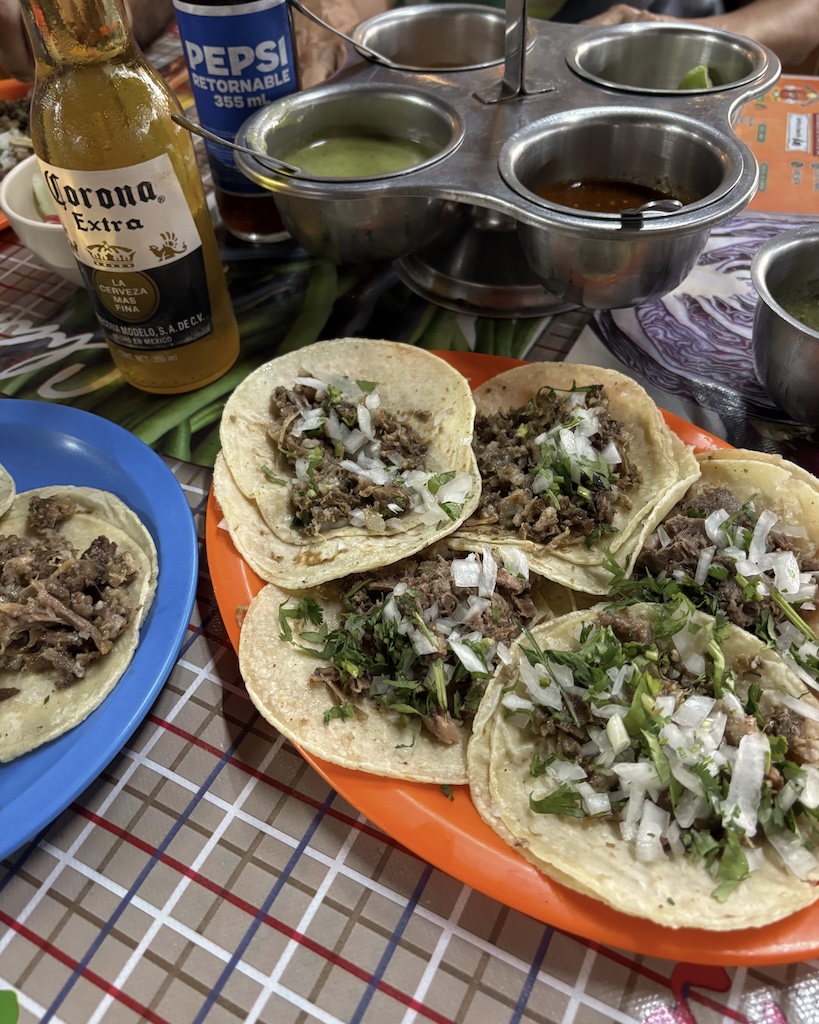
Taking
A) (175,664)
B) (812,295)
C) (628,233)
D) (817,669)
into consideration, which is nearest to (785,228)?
(812,295)

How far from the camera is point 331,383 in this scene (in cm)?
219

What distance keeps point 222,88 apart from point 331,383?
1.12 metres

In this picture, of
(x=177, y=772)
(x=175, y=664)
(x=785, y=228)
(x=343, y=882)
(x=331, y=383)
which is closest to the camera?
(x=343, y=882)

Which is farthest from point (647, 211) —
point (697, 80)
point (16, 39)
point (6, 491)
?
point (16, 39)

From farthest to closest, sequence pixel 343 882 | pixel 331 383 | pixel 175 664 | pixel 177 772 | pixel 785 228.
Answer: pixel 785 228, pixel 331 383, pixel 175 664, pixel 177 772, pixel 343 882

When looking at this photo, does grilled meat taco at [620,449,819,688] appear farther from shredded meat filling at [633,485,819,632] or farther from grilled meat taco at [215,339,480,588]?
grilled meat taco at [215,339,480,588]

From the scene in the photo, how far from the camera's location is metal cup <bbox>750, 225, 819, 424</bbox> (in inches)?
76.5

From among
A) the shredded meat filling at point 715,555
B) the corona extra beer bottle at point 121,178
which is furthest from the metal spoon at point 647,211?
the corona extra beer bottle at point 121,178

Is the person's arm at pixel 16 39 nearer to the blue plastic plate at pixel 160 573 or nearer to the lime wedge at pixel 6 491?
the blue plastic plate at pixel 160 573

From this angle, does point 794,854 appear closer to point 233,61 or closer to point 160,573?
point 160,573

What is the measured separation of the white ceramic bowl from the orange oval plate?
202cm

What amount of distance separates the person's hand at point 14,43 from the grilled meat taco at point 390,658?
274 centimetres

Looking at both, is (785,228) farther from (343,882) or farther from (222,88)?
(343,882)

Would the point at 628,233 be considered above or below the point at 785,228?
above
